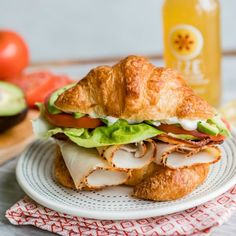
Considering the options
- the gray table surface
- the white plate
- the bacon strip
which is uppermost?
the bacon strip

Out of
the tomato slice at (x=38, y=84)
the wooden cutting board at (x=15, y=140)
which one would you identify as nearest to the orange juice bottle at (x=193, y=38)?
the tomato slice at (x=38, y=84)

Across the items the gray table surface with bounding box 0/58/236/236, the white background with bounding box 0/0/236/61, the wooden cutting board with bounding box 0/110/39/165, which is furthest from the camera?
the white background with bounding box 0/0/236/61

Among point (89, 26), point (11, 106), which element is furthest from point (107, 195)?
→ point (89, 26)

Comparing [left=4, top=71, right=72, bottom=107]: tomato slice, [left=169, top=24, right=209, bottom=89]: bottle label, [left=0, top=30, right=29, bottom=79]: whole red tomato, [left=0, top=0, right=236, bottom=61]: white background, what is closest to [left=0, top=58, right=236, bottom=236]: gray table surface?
[left=4, top=71, right=72, bottom=107]: tomato slice

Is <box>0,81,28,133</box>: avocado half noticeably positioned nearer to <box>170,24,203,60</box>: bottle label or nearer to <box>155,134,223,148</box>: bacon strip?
<box>170,24,203,60</box>: bottle label

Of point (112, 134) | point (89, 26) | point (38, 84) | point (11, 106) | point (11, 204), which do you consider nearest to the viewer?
point (112, 134)

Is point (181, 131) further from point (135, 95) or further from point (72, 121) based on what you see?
point (72, 121)
